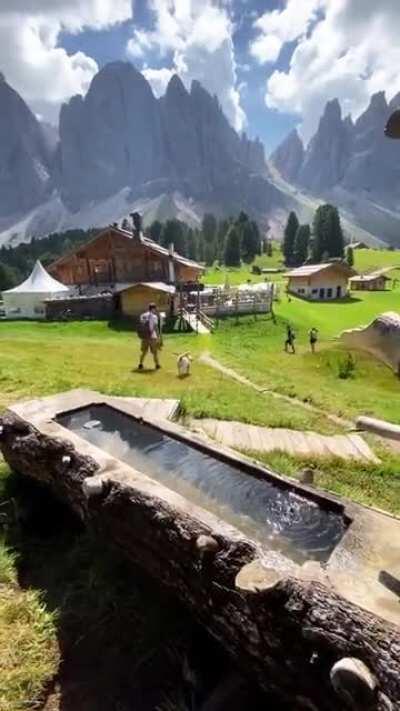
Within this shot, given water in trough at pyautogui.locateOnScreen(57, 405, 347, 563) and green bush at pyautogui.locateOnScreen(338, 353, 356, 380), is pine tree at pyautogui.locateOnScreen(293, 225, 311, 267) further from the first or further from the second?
water in trough at pyautogui.locateOnScreen(57, 405, 347, 563)

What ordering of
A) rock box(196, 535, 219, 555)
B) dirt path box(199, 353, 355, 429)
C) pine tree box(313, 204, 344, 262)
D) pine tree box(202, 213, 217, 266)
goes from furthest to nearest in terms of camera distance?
pine tree box(202, 213, 217, 266) → pine tree box(313, 204, 344, 262) → dirt path box(199, 353, 355, 429) → rock box(196, 535, 219, 555)

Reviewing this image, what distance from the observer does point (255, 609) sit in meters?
3.96

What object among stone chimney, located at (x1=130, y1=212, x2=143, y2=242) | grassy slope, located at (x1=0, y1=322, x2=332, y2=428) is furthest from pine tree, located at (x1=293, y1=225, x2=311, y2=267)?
grassy slope, located at (x1=0, y1=322, x2=332, y2=428)

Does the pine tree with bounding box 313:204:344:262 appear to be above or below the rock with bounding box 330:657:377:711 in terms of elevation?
above

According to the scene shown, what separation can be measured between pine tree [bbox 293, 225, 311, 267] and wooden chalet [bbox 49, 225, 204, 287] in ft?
200

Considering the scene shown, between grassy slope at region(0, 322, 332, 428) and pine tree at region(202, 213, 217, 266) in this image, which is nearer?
grassy slope at region(0, 322, 332, 428)

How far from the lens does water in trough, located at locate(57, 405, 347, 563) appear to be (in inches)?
222

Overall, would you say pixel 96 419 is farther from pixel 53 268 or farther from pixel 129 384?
pixel 53 268

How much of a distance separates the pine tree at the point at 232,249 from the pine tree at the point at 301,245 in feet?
45.3

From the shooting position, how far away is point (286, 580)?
3846 millimetres

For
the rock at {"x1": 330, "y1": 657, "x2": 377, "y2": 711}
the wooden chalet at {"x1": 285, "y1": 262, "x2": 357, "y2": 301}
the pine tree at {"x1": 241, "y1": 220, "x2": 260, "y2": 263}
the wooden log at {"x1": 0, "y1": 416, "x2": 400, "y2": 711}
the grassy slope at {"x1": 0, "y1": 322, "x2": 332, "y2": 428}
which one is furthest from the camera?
the pine tree at {"x1": 241, "y1": 220, "x2": 260, "y2": 263}

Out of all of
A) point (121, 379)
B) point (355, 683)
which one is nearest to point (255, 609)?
point (355, 683)

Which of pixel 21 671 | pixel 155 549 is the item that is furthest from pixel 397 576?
pixel 21 671

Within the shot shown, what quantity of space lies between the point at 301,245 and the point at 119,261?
6648cm
